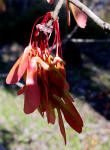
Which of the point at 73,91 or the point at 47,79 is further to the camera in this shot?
the point at 73,91

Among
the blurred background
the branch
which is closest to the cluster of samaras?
the branch

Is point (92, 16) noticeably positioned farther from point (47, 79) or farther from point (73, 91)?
point (73, 91)

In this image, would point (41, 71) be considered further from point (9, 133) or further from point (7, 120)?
point (7, 120)

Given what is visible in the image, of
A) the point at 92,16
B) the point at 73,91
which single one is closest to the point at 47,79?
the point at 92,16

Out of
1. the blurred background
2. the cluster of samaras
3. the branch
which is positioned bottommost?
the blurred background

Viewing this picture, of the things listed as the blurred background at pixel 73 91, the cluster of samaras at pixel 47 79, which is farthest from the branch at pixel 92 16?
the blurred background at pixel 73 91

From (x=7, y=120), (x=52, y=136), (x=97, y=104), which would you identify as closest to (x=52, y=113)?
(x=52, y=136)

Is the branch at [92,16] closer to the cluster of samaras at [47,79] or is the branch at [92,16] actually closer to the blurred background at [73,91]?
the cluster of samaras at [47,79]

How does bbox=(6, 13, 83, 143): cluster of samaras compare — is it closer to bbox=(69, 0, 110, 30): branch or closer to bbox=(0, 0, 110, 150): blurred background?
bbox=(69, 0, 110, 30): branch
